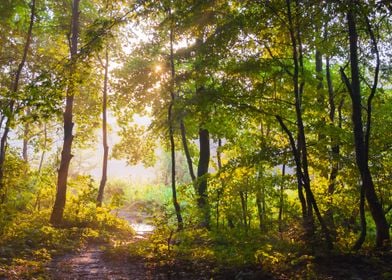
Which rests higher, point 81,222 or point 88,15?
point 88,15

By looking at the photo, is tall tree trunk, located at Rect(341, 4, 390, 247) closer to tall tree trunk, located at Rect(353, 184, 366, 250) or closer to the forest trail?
tall tree trunk, located at Rect(353, 184, 366, 250)

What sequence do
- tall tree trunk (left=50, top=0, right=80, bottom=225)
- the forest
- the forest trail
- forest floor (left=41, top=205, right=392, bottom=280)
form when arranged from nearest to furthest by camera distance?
1. forest floor (left=41, top=205, right=392, bottom=280)
2. the forest
3. the forest trail
4. tall tree trunk (left=50, top=0, right=80, bottom=225)

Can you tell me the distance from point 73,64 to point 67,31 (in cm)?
768

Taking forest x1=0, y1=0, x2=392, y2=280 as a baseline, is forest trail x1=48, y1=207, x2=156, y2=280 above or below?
below

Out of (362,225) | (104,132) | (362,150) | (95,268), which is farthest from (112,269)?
(104,132)

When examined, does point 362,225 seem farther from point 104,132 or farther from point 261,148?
point 104,132

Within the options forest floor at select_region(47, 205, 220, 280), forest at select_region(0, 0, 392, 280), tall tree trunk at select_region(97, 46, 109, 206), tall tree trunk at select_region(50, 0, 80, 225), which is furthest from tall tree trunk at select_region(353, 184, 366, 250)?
tall tree trunk at select_region(97, 46, 109, 206)

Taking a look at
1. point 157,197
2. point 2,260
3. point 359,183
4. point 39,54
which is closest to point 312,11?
point 359,183

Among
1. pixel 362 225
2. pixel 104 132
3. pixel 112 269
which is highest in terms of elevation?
pixel 104 132

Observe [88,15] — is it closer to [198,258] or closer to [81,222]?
[81,222]

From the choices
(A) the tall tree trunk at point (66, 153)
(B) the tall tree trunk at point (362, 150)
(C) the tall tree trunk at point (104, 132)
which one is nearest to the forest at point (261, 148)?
(B) the tall tree trunk at point (362, 150)

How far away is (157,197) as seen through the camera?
2914cm

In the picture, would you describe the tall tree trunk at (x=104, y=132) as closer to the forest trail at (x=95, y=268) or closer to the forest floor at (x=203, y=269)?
the forest trail at (x=95, y=268)

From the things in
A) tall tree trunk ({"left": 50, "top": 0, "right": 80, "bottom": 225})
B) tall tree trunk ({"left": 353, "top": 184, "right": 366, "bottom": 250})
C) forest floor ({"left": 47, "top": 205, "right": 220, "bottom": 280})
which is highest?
tall tree trunk ({"left": 50, "top": 0, "right": 80, "bottom": 225})
